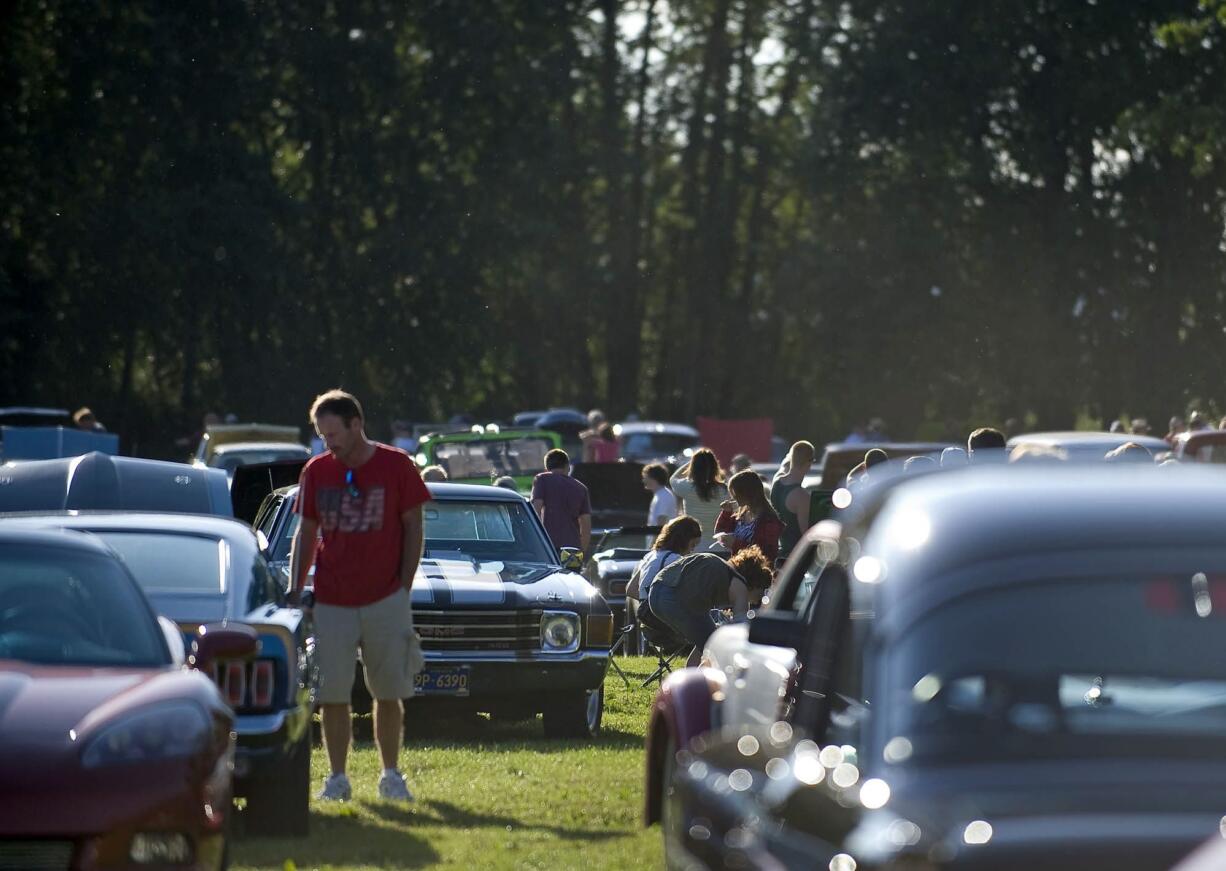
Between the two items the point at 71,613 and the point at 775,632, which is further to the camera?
the point at 71,613

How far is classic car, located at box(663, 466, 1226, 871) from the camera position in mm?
4422

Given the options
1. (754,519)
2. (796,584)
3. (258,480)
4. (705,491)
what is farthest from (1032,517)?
(258,480)

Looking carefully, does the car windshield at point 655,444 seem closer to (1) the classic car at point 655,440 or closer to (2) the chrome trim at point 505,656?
(1) the classic car at point 655,440

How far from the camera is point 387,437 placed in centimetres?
5419

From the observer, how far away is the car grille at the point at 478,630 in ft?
43.5

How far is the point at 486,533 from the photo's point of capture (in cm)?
1465

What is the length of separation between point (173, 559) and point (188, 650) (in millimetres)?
686

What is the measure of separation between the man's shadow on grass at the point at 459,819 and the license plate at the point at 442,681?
112 inches

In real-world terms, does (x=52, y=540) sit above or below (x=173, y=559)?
above

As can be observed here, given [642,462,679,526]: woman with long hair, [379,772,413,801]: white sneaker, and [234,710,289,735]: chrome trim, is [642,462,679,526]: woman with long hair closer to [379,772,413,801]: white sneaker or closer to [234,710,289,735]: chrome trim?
[379,772,413,801]: white sneaker

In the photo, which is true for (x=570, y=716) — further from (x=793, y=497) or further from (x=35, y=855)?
(x=35, y=855)

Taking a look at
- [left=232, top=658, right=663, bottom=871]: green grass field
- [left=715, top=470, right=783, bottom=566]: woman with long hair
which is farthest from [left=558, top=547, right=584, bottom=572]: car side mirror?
[left=715, top=470, right=783, bottom=566]: woman with long hair

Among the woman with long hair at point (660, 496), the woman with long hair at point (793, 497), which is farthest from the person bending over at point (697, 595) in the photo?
the woman with long hair at point (660, 496)

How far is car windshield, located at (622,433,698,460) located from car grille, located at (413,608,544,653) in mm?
26473
